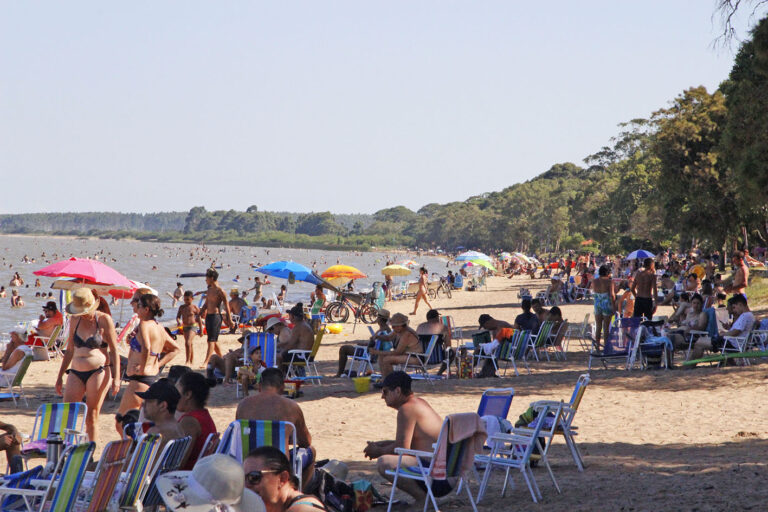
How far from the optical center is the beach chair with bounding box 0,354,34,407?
355 inches

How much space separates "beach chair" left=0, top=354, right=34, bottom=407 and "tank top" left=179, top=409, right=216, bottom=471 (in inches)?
190

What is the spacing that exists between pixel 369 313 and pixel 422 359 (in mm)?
11508

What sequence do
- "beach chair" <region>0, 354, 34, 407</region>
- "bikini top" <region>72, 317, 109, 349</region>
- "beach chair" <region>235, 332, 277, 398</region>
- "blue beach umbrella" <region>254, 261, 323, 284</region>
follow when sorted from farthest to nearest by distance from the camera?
1. "blue beach umbrella" <region>254, 261, 323, 284</region>
2. "beach chair" <region>235, 332, 277, 398</region>
3. "beach chair" <region>0, 354, 34, 407</region>
4. "bikini top" <region>72, 317, 109, 349</region>

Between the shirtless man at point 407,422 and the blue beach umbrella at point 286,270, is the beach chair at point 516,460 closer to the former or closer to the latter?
the shirtless man at point 407,422

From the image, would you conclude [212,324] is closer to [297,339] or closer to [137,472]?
[297,339]

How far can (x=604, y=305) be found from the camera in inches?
547

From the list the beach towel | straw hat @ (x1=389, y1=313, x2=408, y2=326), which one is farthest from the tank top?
straw hat @ (x1=389, y1=313, x2=408, y2=326)

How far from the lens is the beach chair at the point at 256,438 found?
4.64 meters

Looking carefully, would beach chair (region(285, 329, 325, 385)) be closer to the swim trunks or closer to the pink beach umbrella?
the pink beach umbrella

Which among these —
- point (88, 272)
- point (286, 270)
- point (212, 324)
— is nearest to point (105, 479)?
point (212, 324)

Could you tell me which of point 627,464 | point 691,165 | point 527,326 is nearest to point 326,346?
point 527,326

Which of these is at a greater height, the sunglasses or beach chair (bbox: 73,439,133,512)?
the sunglasses

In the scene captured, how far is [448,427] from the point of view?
4.89 m

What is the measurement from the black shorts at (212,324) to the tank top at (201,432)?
730 cm
